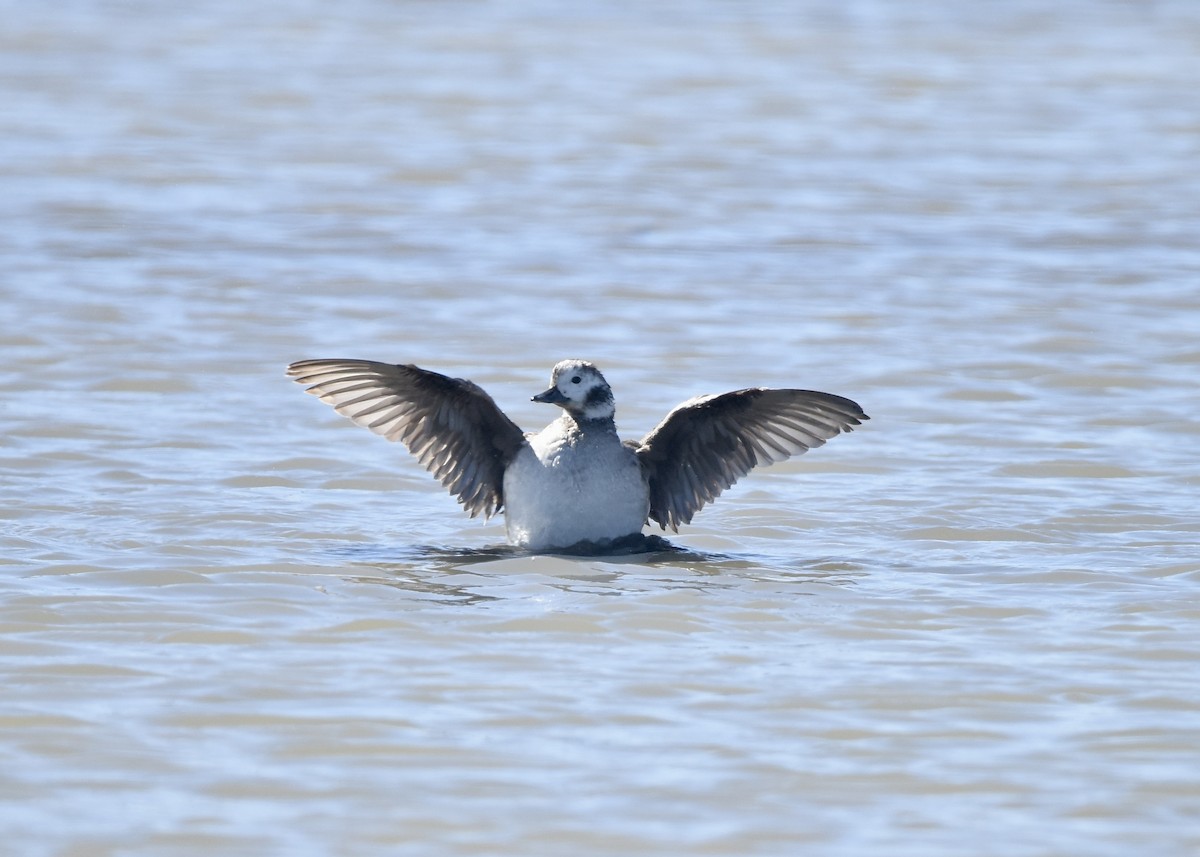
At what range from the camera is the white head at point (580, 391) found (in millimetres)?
7883

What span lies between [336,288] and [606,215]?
3472 millimetres

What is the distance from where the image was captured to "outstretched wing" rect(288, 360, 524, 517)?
792 centimetres

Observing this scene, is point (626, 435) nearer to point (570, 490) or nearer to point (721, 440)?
A: point (721, 440)

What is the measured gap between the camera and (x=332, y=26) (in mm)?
28609

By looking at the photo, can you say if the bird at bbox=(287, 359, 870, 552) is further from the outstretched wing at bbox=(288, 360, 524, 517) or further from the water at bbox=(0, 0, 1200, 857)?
the water at bbox=(0, 0, 1200, 857)

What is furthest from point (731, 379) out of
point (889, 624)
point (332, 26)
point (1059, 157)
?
point (332, 26)

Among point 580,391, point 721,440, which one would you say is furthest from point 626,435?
point 580,391

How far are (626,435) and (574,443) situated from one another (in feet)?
7.17

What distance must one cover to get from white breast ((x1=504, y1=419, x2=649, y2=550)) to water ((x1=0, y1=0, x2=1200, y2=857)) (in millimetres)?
145

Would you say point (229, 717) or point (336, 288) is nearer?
point (229, 717)

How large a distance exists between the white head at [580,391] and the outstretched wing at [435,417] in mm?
249

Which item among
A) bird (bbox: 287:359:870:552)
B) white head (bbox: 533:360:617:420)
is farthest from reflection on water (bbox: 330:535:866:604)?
white head (bbox: 533:360:617:420)

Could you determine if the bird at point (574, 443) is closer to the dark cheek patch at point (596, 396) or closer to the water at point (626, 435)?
the dark cheek patch at point (596, 396)

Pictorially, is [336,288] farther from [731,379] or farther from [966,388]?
[966,388]
